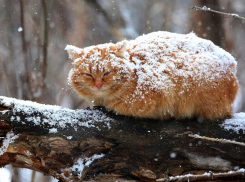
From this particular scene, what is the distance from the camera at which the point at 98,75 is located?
3.33m

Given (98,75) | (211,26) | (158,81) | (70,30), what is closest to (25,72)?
(98,75)

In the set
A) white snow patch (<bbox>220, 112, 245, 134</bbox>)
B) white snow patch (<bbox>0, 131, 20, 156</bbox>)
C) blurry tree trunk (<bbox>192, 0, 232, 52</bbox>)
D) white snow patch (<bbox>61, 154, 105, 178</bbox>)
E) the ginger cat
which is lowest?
white snow patch (<bbox>61, 154, 105, 178</bbox>)

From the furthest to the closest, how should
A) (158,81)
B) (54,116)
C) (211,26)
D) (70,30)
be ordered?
(70,30) < (211,26) < (158,81) < (54,116)

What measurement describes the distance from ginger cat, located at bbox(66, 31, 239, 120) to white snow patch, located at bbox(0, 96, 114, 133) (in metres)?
0.32

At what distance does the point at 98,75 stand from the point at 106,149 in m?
0.85

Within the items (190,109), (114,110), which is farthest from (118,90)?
(190,109)

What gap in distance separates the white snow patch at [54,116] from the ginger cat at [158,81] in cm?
32

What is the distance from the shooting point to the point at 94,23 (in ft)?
32.1

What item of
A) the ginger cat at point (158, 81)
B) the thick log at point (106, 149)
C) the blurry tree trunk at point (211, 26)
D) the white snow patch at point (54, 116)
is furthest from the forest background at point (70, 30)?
the thick log at point (106, 149)

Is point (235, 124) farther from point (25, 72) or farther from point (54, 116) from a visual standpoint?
point (25, 72)

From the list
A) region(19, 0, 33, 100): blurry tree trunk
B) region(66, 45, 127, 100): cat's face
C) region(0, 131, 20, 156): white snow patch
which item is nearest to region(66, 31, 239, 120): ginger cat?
region(66, 45, 127, 100): cat's face

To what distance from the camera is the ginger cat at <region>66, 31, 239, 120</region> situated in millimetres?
3311

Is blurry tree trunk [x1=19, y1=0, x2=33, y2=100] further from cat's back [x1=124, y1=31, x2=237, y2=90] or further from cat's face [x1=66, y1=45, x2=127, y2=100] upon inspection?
cat's back [x1=124, y1=31, x2=237, y2=90]

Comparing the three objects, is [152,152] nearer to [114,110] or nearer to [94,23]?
[114,110]
